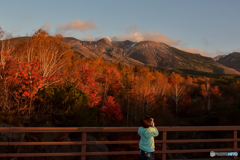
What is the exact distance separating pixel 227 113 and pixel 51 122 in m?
33.9

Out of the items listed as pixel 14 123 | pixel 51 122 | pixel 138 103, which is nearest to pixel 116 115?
pixel 138 103

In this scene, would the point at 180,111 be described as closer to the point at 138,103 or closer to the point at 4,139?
the point at 138,103

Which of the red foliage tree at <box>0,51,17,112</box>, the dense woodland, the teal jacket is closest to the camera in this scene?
the teal jacket

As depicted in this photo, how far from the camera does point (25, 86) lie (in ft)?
55.1

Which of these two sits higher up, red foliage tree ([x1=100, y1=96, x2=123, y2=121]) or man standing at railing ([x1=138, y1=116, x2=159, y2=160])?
man standing at railing ([x1=138, y1=116, x2=159, y2=160])

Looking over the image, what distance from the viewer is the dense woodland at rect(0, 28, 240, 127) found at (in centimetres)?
1666

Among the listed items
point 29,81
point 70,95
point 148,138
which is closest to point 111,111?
point 70,95

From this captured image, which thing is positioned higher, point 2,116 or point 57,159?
point 2,116

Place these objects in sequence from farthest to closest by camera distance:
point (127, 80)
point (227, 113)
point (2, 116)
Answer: point (127, 80) < point (227, 113) < point (2, 116)

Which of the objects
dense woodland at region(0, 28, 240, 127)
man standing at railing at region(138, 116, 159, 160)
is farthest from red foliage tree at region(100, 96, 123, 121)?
man standing at railing at region(138, 116, 159, 160)

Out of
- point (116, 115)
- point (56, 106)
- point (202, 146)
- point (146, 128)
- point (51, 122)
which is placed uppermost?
point (146, 128)

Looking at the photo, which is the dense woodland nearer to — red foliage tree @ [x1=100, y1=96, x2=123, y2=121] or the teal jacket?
red foliage tree @ [x1=100, y1=96, x2=123, y2=121]

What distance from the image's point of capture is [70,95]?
65.1ft

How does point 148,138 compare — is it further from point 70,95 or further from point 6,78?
point 70,95
